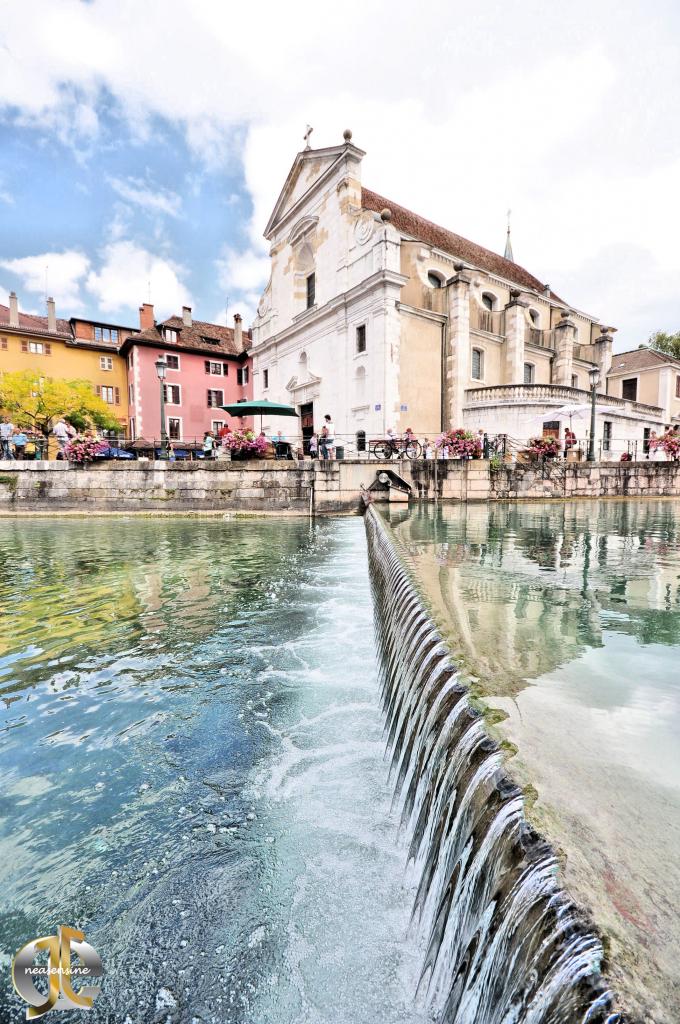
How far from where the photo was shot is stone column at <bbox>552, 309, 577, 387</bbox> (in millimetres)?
29766

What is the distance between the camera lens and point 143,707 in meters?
3.27

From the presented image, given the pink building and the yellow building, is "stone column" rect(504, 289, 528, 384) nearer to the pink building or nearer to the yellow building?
the pink building

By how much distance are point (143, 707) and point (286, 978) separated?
2.01m

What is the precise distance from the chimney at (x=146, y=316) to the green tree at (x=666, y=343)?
43.9 m

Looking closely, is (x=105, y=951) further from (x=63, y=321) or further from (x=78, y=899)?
(x=63, y=321)

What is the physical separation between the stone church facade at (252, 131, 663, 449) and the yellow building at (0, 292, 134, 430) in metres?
16.4

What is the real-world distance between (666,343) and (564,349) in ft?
78.1

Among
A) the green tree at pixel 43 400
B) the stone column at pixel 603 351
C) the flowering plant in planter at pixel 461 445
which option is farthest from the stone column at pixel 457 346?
the green tree at pixel 43 400

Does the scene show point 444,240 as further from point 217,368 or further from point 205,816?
point 205,816

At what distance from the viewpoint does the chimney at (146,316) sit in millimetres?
40875

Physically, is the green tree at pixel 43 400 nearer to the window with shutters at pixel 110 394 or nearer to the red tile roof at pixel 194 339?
the window with shutters at pixel 110 394

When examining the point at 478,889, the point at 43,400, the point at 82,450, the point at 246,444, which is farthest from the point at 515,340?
the point at 43,400

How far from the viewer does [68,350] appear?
39.9 metres

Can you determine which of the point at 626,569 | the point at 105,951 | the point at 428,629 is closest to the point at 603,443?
the point at 626,569
